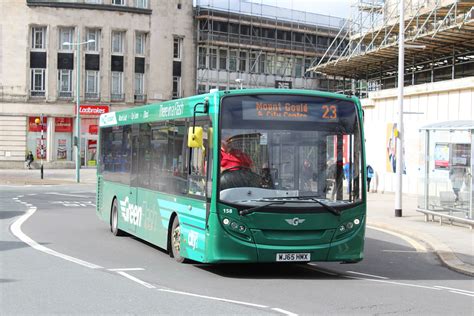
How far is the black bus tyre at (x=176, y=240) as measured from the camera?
11992 mm

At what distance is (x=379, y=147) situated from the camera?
3606 cm

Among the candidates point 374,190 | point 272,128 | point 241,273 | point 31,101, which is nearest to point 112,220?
point 241,273

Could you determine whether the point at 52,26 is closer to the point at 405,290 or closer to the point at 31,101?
the point at 31,101

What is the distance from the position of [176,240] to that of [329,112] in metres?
3.45

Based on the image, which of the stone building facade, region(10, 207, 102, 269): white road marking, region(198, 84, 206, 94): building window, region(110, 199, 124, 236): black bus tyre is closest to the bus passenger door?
region(110, 199, 124, 236): black bus tyre

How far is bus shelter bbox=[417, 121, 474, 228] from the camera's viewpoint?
741 inches

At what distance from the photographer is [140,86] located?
6419 cm

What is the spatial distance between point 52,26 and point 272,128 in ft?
177

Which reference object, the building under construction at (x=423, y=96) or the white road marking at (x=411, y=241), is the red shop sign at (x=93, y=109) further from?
the white road marking at (x=411, y=241)

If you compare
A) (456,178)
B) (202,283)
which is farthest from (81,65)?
(202,283)

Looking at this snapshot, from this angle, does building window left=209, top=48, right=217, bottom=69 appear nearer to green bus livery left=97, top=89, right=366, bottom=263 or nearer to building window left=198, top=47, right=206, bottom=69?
building window left=198, top=47, right=206, bottom=69

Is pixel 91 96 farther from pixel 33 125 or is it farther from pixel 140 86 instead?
pixel 33 125

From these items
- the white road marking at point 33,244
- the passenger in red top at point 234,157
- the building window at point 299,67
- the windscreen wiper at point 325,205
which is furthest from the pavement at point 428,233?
the building window at point 299,67

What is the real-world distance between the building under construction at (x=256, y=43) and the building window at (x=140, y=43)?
18.3 ft
